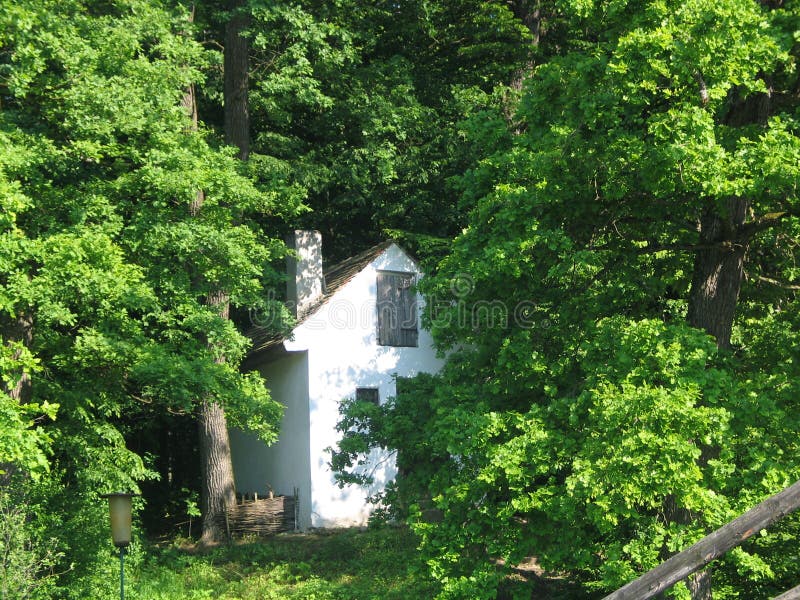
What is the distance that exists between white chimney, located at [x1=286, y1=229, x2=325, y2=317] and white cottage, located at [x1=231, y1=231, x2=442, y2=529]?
0.02 metres

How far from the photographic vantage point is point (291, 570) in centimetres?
1511

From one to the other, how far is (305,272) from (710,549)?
1536cm

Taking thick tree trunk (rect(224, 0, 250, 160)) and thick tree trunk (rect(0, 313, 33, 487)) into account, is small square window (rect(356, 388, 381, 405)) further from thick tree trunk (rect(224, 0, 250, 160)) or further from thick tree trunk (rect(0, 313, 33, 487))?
thick tree trunk (rect(0, 313, 33, 487))

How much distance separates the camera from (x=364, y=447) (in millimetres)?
12125

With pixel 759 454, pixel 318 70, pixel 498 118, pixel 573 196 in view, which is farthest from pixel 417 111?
pixel 759 454

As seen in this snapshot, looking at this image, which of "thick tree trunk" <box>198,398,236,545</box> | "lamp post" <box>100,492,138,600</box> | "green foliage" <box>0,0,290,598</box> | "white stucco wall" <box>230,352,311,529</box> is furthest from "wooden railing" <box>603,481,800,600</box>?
"white stucco wall" <box>230,352,311,529</box>

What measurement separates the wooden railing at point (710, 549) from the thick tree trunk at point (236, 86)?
14.8 meters

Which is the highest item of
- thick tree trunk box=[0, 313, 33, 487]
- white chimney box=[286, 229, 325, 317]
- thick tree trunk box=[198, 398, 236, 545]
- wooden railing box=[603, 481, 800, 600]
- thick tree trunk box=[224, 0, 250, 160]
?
thick tree trunk box=[224, 0, 250, 160]

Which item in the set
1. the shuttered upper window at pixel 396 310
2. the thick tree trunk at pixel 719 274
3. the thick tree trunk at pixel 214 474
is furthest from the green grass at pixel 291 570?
the thick tree trunk at pixel 719 274

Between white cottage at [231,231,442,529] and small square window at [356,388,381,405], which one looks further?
small square window at [356,388,381,405]

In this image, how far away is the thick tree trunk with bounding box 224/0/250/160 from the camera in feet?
61.6

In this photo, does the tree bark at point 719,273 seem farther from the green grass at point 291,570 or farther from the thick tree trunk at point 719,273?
the green grass at point 291,570

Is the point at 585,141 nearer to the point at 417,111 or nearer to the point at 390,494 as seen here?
the point at 390,494

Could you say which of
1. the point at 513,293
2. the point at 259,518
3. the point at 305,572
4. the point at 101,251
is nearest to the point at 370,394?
the point at 259,518
